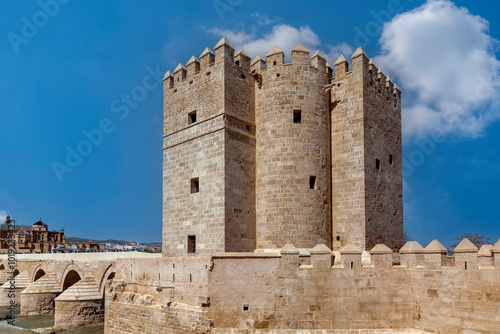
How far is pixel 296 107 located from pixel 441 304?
26.8ft

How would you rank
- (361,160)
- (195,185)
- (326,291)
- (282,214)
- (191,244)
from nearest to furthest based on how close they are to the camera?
(326,291) < (282,214) < (361,160) < (191,244) < (195,185)

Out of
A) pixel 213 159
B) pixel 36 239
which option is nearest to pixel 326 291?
pixel 213 159

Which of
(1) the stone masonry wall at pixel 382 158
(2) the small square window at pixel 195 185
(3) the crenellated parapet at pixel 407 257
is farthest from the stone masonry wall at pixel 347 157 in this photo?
(2) the small square window at pixel 195 185

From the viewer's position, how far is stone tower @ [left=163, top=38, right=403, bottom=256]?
598 inches

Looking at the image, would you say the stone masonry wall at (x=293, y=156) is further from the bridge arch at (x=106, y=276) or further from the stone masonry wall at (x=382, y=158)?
the bridge arch at (x=106, y=276)

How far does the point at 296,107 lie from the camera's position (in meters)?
15.8

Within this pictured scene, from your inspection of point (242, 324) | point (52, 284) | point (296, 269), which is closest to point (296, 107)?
point (296, 269)

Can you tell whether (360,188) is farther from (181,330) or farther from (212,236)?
(181,330)

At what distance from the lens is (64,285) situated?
93.2 ft

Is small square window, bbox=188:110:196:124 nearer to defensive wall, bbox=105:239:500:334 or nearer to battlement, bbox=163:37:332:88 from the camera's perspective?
battlement, bbox=163:37:332:88

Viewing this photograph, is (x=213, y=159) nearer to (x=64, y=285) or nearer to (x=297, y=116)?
(x=297, y=116)

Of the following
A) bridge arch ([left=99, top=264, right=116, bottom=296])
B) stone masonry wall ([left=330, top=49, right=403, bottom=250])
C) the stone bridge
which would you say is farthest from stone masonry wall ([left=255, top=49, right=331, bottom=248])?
bridge arch ([left=99, top=264, right=116, bottom=296])

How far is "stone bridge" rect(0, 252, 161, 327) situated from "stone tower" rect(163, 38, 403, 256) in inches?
233

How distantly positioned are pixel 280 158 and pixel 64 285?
20.5 m
